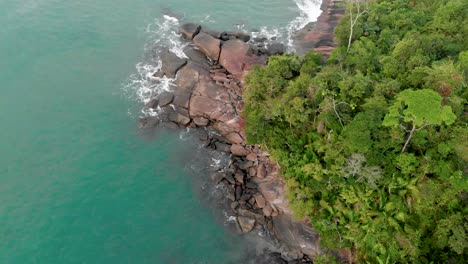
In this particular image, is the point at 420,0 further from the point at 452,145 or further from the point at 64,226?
the point at 64,226

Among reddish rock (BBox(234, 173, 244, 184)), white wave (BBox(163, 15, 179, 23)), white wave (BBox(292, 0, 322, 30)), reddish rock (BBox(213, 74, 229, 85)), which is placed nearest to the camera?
reddish rock (BBox(234, 173, 244, 184))

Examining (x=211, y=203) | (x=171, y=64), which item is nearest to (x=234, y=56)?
(x=171, y=64)

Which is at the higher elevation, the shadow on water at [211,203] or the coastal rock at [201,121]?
the coastal rock at [201,121]

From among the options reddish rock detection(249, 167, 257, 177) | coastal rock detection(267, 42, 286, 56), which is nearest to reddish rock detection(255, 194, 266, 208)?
reddish rock detection(249, 167, 257, 177)

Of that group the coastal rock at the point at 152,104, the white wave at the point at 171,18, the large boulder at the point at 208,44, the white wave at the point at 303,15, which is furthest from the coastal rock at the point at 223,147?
the white wave at the point at 171,18

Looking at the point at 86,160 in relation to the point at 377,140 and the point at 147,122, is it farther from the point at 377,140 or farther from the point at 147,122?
the point at 377,140

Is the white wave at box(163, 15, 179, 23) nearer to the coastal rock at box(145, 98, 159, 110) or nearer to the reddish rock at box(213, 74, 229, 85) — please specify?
the reddish rock at box(213, 74, 229, 85)

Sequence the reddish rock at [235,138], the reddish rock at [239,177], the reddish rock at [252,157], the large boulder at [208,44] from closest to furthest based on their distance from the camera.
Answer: the reddish rock at [239,177]
the reddish rock at [252,157]
the reddish rock at [235,138]
the large boulder at [208,44]

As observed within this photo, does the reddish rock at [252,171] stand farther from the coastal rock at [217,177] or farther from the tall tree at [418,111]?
the tall tree at [418,111]
